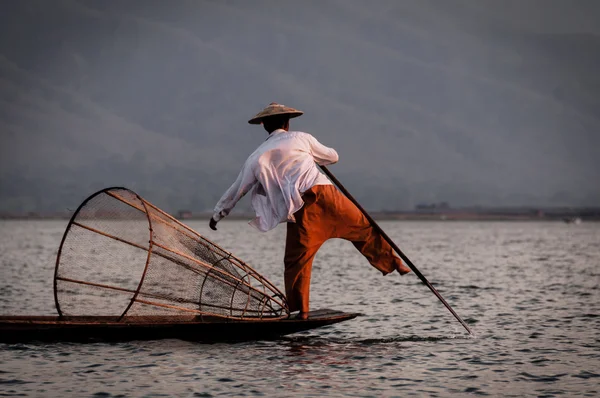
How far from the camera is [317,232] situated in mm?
11344

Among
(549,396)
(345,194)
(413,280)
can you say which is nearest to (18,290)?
(413,280)

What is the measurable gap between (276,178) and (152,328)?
2.24 metres

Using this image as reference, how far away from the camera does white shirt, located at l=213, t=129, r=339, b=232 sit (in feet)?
36.0

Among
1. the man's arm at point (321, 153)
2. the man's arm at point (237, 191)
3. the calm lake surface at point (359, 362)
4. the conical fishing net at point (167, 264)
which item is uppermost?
the man's arm at point (321, 153)

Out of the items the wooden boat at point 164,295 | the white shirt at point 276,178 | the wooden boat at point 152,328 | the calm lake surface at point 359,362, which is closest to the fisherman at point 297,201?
the white shirt at point 276,178

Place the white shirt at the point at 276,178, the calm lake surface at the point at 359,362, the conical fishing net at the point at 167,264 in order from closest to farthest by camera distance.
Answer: the calm lake surface at the point at 359,362 < the white shirt at the point at 276,178 < the conical fishing net at the point at 167,264

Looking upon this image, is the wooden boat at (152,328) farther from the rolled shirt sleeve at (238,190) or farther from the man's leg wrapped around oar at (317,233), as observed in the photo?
the rolled shirt sleeve at (238,190)

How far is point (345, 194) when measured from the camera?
11.5 meters

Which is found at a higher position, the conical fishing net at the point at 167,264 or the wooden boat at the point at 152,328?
the conical fishing net at the point at 167,264

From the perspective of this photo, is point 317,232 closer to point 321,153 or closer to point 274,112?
point 321,153

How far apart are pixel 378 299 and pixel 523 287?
19.2ft

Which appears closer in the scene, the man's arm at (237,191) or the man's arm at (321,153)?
the man's arm at (237,191)

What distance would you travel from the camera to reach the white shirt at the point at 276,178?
11.0 meters

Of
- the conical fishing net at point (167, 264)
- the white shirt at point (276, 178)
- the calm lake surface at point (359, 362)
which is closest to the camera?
the calm lake surface at point (359, 362)
